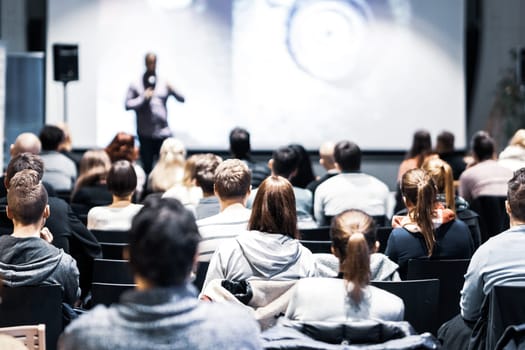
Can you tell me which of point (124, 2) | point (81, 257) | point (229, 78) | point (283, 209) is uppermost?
point (124, 2)

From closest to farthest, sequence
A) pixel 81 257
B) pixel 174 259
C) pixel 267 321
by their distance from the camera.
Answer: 1. pixel 174 259
2. pixel 267 321
3. pixel 81 257

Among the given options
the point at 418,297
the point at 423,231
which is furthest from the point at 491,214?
the point at 418,297

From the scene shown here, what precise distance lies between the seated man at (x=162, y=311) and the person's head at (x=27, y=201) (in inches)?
70.4

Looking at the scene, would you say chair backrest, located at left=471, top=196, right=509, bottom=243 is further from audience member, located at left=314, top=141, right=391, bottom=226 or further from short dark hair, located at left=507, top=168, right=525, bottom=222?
short dark hair, located at left=507, top=168, right=525, bottom=222

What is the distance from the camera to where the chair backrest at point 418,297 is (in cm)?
353

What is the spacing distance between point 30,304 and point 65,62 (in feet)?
22.7

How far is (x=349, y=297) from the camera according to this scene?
2900mm

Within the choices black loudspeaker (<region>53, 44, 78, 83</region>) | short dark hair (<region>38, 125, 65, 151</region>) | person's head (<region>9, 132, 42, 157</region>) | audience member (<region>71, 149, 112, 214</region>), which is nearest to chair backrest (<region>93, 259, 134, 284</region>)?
audience member (<region>71, 149, 112, 214</region>)

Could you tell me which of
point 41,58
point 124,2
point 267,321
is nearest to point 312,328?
point 267,321

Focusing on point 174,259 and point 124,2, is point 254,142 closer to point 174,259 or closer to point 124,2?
point 124,2

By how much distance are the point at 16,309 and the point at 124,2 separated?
307 inches

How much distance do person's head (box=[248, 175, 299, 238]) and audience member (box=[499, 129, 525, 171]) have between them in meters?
3.32

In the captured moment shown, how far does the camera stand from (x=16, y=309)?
3.44 meters

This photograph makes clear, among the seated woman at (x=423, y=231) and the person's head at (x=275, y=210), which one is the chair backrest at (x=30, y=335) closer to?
the person's head at (x=275, y=210)
